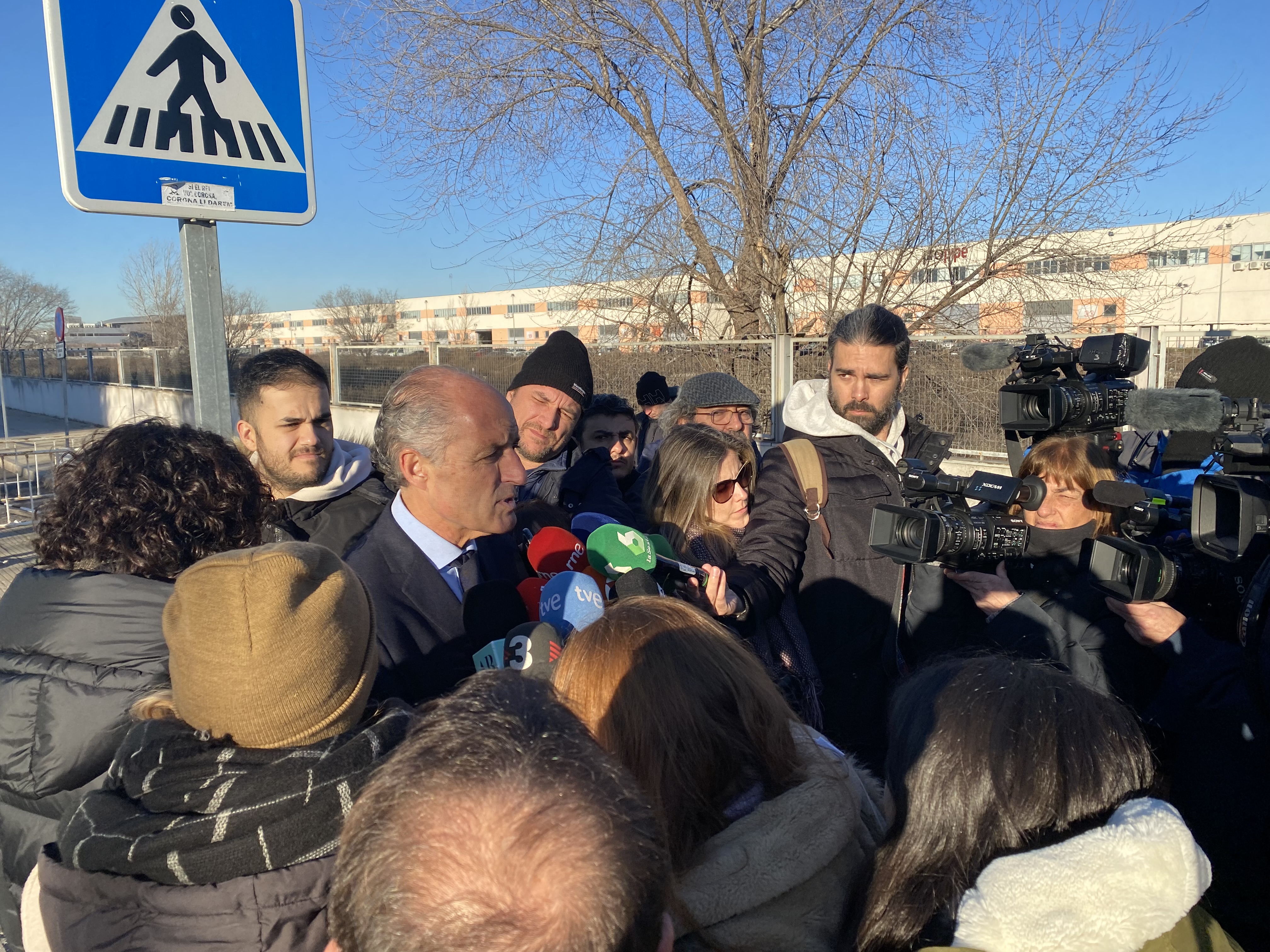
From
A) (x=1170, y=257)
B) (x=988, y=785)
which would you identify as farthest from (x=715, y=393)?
(x=1170, y=257)

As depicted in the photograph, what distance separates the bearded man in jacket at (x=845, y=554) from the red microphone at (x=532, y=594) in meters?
0.82

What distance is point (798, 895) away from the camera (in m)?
1.22

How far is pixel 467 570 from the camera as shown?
2.19 m

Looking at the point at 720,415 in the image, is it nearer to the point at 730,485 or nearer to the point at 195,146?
the point at 730,485

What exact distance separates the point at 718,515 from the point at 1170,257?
809 centimetres

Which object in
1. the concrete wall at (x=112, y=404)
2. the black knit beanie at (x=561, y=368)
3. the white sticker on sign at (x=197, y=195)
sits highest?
the white sticker on sign at (x=197, y=195)

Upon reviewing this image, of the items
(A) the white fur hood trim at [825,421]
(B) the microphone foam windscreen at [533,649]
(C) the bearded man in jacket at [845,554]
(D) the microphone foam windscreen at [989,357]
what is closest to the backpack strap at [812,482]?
(C) the bearded man in jacket at [845,554]

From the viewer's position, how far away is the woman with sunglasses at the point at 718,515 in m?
2.67

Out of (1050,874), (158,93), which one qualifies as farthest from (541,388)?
(1050,874)

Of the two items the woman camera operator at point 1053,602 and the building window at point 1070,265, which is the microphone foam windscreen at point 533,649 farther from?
the building window at point 1070,265

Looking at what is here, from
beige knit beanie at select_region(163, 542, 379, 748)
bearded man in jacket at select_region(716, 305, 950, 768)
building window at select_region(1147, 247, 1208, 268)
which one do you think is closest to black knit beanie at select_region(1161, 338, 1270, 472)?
bearded man in jacket at select_region(716, 305, 950, 768)

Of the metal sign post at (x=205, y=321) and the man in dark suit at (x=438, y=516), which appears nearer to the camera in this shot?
the man in dark suit at (x=438, y=516)

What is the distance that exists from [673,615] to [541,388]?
2.43 m

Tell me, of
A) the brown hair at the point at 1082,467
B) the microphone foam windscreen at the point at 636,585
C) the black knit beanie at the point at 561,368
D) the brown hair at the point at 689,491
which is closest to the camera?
the microphone foam windscreen at the point at 636,585
